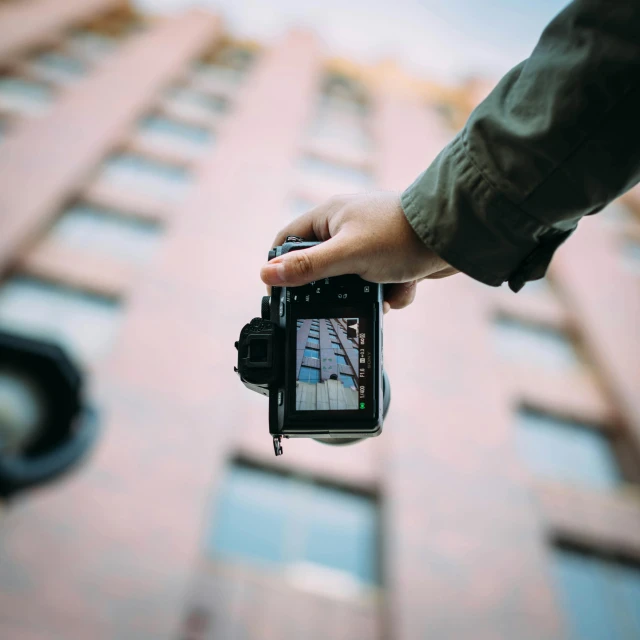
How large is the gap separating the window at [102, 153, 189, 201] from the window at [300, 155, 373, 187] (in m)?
3.05

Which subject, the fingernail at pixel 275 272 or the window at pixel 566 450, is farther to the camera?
the window at pixel 566 450

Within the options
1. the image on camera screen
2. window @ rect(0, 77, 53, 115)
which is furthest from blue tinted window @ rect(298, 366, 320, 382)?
window @ rect(0, 77, 53, 115)

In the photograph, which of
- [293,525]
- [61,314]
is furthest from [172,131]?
[293,525]

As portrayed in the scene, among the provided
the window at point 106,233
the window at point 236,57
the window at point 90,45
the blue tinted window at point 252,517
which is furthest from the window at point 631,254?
the window at point 90,45

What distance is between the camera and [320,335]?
3.77 feet

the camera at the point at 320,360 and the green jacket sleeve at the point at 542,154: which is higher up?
the green jacket sleeve at the point at 542,154

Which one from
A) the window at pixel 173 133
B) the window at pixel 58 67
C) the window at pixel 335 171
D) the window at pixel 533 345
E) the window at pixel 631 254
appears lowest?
the window at pixel 58 67

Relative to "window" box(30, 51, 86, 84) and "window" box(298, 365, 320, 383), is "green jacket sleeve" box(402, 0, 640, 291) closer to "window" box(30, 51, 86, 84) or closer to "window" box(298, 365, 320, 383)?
"window" box(298, 365, 320, 383)

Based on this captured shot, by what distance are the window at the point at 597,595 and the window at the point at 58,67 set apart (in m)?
15.6

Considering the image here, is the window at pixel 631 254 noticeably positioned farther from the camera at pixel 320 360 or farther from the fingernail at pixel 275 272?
the fingernail at pixel 275 272

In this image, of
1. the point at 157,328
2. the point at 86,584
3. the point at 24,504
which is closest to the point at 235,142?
the point at 157,328

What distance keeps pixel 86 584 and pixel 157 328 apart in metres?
3.57

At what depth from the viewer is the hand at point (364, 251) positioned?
110 centimetres

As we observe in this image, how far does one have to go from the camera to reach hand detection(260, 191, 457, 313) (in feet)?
3.60
